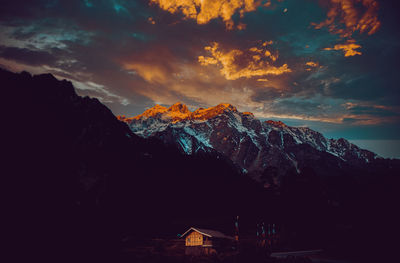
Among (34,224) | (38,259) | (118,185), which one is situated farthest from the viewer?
(118,185)

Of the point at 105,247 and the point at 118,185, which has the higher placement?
the point at 118,185

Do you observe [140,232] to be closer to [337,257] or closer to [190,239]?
[190,239]

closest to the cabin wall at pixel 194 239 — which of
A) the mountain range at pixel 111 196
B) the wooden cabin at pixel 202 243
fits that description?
the wooden cabin at pixel 202 243

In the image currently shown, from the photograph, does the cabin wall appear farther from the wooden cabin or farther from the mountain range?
the mountain range

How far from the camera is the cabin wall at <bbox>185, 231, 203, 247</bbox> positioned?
223 ft

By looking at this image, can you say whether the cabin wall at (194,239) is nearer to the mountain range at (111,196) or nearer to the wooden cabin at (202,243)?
the wooden cabin at (202,243)

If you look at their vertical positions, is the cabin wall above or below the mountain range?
below

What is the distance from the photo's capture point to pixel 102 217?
107125 millimetres

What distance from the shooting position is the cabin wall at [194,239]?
6794 centimetres

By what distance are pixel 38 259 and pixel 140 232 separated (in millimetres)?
39988

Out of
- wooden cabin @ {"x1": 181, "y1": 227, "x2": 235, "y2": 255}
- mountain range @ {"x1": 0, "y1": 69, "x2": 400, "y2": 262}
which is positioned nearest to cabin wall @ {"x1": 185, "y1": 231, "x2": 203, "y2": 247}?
wooden cabin @ {"x1": 181, "y1": 227, "x2": 235, "y2": 255}

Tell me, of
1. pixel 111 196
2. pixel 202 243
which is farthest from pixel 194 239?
pixel 111 196

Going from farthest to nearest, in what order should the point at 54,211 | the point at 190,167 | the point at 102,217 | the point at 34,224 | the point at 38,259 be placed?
the point at 190,167 < the point at 102,217 < the point at 54,211 < the point at 34,224 < the point at 38,259

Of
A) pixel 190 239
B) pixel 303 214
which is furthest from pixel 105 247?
pixel 303 214
